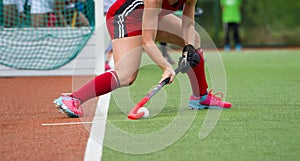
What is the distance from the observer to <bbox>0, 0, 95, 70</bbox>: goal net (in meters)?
9.99

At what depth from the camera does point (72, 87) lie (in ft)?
27.0

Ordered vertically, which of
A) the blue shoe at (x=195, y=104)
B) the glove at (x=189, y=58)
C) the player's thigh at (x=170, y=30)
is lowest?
the blue shoe at (x=195, y=104)

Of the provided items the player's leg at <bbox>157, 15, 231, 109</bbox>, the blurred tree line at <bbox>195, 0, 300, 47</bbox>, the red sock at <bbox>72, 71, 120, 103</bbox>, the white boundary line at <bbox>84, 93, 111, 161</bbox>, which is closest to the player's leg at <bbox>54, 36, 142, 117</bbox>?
the red sock at <bbox>72, 71, 120, 103</bbox>

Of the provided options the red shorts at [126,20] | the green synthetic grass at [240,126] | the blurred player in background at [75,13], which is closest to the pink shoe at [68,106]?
the green synthetic grass at [240,126]

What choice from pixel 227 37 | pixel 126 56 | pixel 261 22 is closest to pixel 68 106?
pixel 126 56

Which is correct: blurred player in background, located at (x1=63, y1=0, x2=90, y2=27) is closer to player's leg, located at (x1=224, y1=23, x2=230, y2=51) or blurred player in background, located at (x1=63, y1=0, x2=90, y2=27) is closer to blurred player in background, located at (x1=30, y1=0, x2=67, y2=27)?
blurred player in background, located at (x1=30, y1=0, x2=67, y2=27)

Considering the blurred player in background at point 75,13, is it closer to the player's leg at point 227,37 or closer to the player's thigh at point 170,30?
the player's thigh at point 170,30

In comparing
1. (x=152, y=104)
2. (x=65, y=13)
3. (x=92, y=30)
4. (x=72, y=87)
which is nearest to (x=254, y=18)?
(x=65, y=13)

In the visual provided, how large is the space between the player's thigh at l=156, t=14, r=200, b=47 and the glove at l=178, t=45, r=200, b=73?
278 mm

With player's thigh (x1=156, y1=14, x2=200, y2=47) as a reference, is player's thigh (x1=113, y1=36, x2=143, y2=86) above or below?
below

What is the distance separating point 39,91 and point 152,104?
1979mm

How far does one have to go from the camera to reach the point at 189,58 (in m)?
5.61

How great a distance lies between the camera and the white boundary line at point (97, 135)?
405 cm

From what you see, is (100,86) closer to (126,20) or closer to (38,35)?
(126,20)
